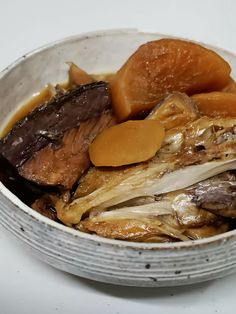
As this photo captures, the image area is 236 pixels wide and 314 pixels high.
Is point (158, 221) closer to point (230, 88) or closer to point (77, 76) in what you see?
point (230, 88)

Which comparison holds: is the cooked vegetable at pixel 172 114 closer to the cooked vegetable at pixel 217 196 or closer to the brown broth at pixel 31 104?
the cooked vegetable at pixel 217 196

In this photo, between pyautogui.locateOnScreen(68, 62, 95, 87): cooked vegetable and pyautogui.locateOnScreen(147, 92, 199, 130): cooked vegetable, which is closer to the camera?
pyautogui.locateOnScreen(147, 92, 199, 130): cooked vegetable

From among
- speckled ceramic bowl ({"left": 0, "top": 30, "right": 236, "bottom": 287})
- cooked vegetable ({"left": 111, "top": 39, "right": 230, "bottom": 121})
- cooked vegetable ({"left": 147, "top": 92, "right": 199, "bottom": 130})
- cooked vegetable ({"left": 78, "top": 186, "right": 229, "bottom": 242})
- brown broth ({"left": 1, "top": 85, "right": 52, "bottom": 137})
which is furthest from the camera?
brown broth ({"left": 1, "top": 85, "right": 52, "bottom": 137})

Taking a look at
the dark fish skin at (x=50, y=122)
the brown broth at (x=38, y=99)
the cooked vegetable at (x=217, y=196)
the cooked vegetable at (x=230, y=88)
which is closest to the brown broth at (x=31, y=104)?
the brown broth at (x=38, y=99)

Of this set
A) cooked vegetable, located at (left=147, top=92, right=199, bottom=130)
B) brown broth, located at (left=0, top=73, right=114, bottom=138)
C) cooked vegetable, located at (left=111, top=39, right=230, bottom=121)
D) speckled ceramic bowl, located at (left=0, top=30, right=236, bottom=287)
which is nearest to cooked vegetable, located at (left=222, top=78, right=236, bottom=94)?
cooked vegetable, located at (left=111, top=39, right=230, bottom=121)

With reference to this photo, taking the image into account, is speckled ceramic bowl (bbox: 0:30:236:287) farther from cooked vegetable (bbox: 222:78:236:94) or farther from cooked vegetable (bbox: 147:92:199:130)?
cooked vegetable (bbox: 222:78:236:94)

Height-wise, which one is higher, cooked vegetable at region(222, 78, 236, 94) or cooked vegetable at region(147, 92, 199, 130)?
cooked vegetable at region(147, 92, 199, 130)

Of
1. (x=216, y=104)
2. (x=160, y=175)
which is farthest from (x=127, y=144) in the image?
(x=216, y=104)
